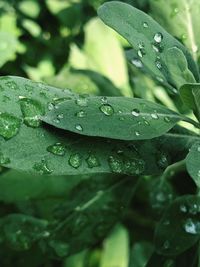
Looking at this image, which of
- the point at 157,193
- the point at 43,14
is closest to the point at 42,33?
the point at 43,14

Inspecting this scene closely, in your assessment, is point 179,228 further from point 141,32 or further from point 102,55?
point 102,55

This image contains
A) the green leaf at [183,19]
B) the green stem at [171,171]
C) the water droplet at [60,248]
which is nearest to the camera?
the green leaf at [183,19]

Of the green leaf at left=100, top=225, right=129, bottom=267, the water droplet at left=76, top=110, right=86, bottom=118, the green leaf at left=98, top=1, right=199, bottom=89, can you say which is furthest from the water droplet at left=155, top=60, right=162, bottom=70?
the green leaf at left=100, top=225, right=129, bottom=267

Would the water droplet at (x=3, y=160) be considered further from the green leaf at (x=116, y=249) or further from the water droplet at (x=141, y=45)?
the green leaf at (x=116, y=249)

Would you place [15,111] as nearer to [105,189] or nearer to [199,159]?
[199,159]

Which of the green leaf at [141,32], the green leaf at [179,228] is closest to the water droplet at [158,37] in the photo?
the green leaf at [141,32]

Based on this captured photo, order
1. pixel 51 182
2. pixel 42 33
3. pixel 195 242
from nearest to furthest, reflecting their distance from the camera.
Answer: pixel 195 242, pixel 51 182, pixel 42 33

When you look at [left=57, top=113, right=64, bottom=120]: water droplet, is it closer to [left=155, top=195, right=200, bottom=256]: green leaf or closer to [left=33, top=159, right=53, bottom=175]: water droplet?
[left=33, top=159, right=53, bottom=175]: water droplet

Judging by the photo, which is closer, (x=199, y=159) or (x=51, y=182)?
(x=199, y=159)
